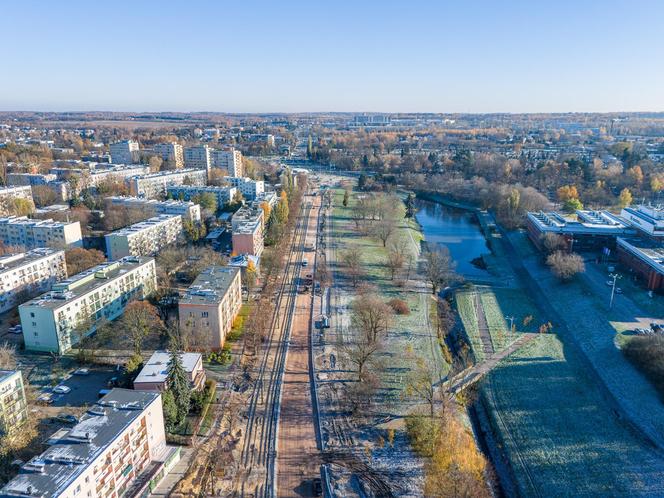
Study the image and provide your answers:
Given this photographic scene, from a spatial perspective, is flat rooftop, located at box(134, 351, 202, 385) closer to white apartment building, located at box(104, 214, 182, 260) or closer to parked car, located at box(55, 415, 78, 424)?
parked car, located at box(55, 415, 78, 424)

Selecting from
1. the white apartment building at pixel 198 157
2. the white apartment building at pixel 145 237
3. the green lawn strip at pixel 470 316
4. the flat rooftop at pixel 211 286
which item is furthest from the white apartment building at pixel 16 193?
the green lawn strip at pixel 470 316

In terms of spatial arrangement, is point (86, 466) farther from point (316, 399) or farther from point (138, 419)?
point (316, 399)

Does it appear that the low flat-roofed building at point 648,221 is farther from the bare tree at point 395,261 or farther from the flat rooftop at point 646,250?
the bare tree at point 395,261

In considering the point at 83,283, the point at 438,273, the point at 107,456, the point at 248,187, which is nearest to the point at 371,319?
the point at 438,273

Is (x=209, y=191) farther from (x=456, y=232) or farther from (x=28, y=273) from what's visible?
(x=456, y=232)

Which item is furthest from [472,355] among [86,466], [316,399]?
[86,466]

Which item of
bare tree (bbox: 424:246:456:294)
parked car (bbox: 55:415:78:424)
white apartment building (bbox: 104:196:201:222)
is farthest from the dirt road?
white apartment building (bbox: 104:196:201:222)
